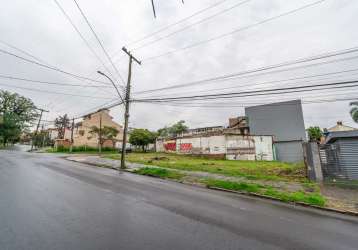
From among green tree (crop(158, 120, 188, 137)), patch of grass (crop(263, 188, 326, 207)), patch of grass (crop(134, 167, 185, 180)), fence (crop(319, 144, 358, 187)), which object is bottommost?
patch of grass (crop(263, 188, 326, 207))

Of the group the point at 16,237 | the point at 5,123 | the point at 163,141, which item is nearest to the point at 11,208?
the point at 16,237

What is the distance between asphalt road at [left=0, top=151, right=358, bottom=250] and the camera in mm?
3631

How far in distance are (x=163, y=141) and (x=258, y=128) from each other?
19.8m

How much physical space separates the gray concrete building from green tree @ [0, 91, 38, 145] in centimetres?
5744

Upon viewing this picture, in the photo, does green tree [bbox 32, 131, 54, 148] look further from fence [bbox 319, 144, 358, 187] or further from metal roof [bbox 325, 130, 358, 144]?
metal roof [bbox 325, 130, 358, 144]

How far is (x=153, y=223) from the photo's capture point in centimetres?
460

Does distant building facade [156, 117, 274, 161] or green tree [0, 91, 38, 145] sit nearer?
distant building facade [156, 117, 274, 161]

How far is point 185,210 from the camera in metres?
5.86

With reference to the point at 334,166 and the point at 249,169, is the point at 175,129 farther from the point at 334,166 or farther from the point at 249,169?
the point at 334,166

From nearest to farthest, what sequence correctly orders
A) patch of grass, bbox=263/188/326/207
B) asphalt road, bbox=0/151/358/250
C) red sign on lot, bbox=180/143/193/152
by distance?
asphalt road, bbox=0/151/358/250 < patch of grass, bbox=263/188/326/207 < red sign on lot, bbox=180/143/193/152

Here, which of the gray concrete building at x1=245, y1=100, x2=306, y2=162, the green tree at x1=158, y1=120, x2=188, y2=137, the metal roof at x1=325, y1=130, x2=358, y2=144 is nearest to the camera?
the metal roof at x1=325, y1=130, x2=358, y2=144

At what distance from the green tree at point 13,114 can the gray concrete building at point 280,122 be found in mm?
57436

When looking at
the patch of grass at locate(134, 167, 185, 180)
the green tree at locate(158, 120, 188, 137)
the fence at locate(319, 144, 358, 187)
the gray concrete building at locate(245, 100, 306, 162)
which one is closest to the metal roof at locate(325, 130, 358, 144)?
the fence at locate(319, 144, 358, 187)

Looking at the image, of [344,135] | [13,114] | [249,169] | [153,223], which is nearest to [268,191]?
[153,223]
